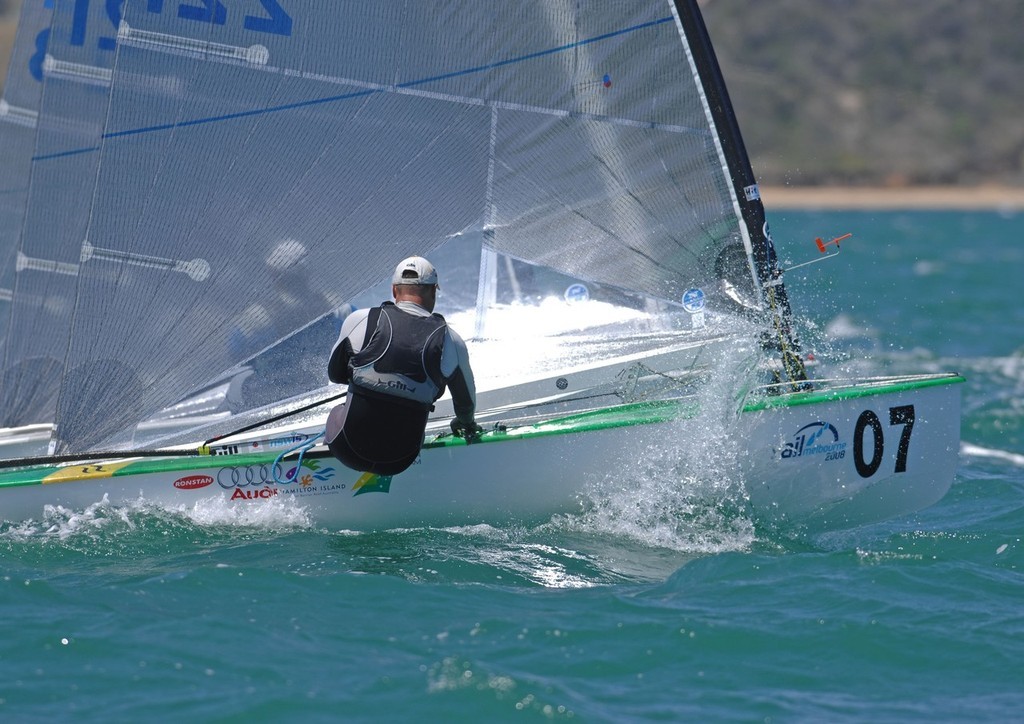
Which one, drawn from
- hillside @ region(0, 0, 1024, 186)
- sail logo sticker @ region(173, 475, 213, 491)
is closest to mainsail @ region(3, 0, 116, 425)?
sail logo sticker @ region(173, 475, 213, 491)

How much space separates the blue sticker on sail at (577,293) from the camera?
591 cm

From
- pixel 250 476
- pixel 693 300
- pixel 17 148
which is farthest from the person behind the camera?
pixel 17 148

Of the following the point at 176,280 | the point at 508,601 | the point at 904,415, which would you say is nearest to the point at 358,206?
the point at 176,280

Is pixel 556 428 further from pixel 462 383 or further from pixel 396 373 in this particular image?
pixel 396 373

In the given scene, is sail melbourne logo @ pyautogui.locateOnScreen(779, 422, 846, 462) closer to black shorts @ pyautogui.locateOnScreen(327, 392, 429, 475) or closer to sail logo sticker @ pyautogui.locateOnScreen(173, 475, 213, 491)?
black shorts @ pyautogui.locateOnScreen(327, 392, 429, 475)

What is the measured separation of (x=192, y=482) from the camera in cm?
528

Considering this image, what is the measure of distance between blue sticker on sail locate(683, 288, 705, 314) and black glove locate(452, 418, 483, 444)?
1217 millimetres

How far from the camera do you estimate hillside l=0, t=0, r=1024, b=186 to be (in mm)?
48031

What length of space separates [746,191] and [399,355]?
5.80 ft

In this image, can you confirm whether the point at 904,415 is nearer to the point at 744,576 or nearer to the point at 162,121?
the point at 744,576

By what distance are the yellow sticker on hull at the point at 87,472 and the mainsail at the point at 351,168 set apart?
0.26 m

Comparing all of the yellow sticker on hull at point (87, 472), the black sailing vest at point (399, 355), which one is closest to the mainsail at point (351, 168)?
the yellow sticker on hull at point (87, 472)

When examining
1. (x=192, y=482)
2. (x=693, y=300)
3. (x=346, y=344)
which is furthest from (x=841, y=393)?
(x=192, y=482)

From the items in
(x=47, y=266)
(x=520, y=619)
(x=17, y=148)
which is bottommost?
(x=520, y=619)
